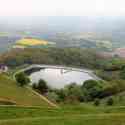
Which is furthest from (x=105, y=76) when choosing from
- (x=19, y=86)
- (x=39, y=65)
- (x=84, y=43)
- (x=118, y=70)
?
(x=84, y=43)

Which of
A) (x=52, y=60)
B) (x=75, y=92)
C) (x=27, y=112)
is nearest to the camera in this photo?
(x=27, y=112)

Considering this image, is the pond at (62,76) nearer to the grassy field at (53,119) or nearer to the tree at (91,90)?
the tree at (91,90)

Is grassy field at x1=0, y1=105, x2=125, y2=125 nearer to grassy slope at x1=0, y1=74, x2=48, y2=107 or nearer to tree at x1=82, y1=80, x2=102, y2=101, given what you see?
grassy slope at x1=0, y1=74, x2=48, y2=107

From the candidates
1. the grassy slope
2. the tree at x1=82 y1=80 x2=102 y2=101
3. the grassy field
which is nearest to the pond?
the tree at x1=82 y1=80 x2=102 y2=101

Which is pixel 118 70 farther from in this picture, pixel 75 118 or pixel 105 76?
pixel 75 118

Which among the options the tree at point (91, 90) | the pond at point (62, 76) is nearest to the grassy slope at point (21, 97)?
the tree at point (91, 90)

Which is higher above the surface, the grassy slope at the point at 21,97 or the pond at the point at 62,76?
the pond at the point at 62,76

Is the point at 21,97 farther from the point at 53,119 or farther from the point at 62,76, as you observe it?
the point at 62,76

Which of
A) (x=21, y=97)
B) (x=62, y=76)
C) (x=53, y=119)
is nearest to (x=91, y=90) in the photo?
(x=21, y=97)

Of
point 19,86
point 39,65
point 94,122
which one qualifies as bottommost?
point 94,122

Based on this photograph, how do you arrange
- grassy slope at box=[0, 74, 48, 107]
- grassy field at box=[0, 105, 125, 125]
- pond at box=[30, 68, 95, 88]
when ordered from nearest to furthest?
grassy field at box=[0, 105, 125, 125], grassy slope at box=[0, 74, 48, 107], pond at box=[30, 68, 95, 88]

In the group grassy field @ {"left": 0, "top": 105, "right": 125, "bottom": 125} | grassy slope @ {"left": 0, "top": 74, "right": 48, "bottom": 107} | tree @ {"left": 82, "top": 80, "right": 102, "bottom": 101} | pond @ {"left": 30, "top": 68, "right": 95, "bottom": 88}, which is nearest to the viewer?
grassy field @ {"left": 0, "top": 105, "right": 125, "bottom": 125}
